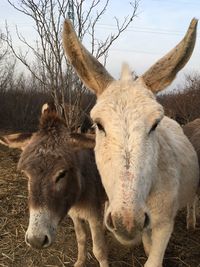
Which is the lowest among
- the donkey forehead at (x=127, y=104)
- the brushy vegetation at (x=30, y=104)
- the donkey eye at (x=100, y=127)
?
the brushy vegetation at (x=30, y=104)

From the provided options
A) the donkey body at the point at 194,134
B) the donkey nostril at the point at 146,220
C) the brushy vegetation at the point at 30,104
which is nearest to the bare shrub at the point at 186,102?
the brushy vegetation at the point at 30,104

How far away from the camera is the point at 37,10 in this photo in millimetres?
6043

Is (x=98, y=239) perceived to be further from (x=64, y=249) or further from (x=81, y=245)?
(x=64, y=249)

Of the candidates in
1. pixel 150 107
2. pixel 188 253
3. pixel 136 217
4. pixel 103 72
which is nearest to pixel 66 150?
pixel 103 72

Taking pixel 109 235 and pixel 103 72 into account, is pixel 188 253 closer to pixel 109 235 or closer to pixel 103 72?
pixel 109 235

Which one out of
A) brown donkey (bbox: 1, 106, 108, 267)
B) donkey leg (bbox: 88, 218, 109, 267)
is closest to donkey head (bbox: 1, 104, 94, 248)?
brown donkey (bbox: 1, 106, 108, 267)

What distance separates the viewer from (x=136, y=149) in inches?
112

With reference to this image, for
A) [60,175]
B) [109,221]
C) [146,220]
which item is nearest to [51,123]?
[60,175]

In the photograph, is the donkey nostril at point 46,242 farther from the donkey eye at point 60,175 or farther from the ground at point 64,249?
the ground at point 64,249

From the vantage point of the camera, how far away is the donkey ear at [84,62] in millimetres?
3518

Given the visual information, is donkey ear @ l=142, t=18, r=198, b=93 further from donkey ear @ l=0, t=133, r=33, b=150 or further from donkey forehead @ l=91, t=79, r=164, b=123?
donkey ear @ l=0, t=133, r=33, b=150

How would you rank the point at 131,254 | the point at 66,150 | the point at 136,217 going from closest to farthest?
the point at 136,217
the point at 66,150
the point at 131,254

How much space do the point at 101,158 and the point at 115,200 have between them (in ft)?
1.82

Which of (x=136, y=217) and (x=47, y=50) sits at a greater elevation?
(x=47, y=50)
